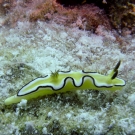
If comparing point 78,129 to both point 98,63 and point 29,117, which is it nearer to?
point 29,117

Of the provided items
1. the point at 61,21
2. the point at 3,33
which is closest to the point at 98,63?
the point at 61,21

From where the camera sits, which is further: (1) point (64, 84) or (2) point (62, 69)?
(2) point (62, 69)

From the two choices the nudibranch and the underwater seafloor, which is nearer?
the underwater seafloor

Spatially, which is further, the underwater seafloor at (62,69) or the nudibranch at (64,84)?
the nudibranch at (64,84)
